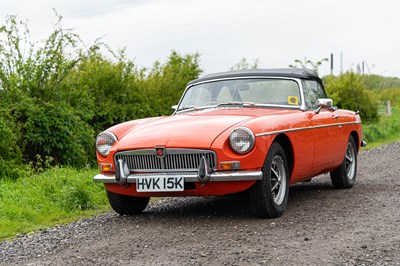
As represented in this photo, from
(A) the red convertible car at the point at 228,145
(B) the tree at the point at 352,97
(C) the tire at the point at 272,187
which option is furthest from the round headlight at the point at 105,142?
(B) the tree at the point at 352,97

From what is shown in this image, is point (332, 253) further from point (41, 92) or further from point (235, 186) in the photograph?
point (41, 92)

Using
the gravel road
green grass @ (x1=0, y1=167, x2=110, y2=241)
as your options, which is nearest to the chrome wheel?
the gravel road

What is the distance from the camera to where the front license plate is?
21.3 ft

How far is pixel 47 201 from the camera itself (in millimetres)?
8422

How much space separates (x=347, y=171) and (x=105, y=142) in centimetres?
361

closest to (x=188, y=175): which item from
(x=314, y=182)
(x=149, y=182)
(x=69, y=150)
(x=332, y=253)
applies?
(x=149, y=182)

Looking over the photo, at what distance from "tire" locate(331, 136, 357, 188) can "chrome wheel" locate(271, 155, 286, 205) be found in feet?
7.41

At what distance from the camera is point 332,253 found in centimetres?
518

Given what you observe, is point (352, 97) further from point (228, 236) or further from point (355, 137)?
point (228, 236)

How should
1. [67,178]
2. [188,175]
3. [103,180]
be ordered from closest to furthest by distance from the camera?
[188,175] → [103,180] → [67,178]

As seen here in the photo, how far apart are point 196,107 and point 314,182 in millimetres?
2921

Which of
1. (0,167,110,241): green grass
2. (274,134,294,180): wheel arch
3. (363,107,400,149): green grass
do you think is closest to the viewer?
(274,134,294,180): wheel arch

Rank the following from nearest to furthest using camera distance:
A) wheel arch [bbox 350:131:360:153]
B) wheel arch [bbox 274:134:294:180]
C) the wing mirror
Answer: wheel arch [bbox 274:134:294:180] → the wing mirror → wheel arch [bbox 350:131:360:153]

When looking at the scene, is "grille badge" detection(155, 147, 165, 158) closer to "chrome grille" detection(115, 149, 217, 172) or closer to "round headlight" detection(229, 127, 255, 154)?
"chrome grille" detection(115, 149, 217, 172)
